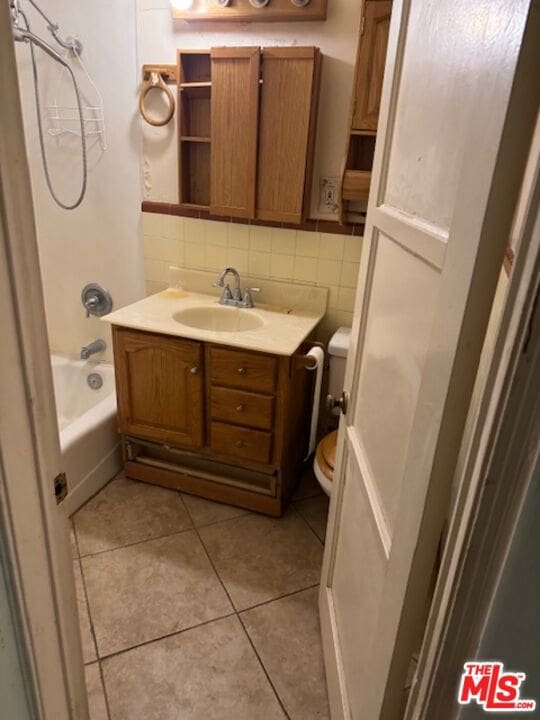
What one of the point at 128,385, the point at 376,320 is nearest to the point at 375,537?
the point at 376,320

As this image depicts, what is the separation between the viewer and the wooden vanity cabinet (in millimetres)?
1919

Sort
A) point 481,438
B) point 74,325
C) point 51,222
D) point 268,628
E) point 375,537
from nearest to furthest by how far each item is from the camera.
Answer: point 481,438 → point 375,537 → point 268,628 → point 51,222 → point 74,325

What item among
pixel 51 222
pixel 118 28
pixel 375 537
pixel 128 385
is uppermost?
pixel 118 28

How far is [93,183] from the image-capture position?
A: 237 cm

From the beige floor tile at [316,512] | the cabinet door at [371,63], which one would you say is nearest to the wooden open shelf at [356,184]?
the cabinet door at [371,63]

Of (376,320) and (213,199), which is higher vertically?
(213,199)

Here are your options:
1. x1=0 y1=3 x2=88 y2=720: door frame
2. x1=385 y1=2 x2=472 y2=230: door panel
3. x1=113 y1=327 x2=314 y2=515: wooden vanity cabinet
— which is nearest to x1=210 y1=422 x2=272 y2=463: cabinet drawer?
x1=113 y1=327 x2=314 y2=515: wooden vanity cabinet

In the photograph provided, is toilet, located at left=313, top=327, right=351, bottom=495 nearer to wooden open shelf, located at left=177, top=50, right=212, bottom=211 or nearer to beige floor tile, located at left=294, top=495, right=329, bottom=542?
beige floor tile, located at left=294, top=495, right=329, bottom=542

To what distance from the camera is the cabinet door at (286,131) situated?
1.89 m

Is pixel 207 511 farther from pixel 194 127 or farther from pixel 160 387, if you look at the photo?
pixel 194 127

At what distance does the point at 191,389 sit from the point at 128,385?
0.31m

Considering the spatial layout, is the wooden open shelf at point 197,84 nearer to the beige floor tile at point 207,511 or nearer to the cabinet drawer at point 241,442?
the cabinet drawer at point 241,442

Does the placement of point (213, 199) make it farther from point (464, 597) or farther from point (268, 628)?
point (464, 597)

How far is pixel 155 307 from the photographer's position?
219 cm
